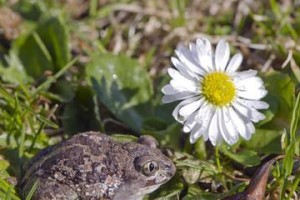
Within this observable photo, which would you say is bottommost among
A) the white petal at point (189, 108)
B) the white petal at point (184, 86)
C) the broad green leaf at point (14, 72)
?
the white petal at point (189, 108)

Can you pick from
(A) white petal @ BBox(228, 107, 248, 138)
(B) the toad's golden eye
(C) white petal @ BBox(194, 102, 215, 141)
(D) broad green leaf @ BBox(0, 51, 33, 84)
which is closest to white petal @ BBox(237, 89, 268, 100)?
(A) white petal @ BBox(228, 107, 248, 138)

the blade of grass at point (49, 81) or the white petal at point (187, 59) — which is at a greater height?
the blade of grass at point (49, 81)

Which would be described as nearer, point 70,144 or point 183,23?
point 70,144

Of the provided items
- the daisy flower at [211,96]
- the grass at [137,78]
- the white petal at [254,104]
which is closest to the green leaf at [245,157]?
the grass at [137,78]

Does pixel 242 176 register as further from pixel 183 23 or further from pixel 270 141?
pixel 183 23

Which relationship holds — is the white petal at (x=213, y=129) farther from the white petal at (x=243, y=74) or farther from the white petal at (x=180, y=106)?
the white petal at (x=243, y=74)

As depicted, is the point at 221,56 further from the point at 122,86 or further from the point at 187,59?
the point at 122,86

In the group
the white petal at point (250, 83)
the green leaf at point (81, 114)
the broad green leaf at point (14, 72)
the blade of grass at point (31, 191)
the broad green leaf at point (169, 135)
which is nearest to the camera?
the blade of grass at point (31, 191)

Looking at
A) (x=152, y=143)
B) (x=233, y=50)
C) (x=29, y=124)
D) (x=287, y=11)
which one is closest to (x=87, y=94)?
(x=29, y=124)

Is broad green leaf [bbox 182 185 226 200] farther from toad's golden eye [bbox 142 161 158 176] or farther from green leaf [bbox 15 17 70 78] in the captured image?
green leaf [bbox 15 17 70 78]
